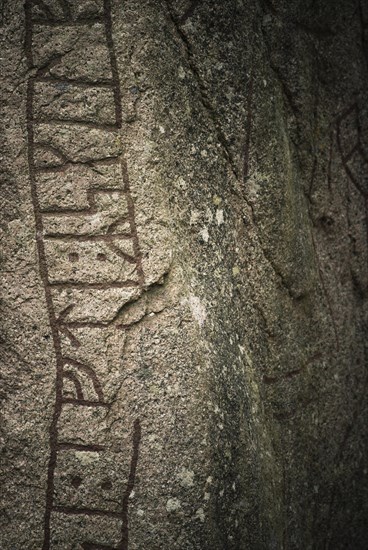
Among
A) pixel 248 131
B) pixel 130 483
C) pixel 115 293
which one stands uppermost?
pixel 248 131

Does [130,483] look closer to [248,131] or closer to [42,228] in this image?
[42,228]

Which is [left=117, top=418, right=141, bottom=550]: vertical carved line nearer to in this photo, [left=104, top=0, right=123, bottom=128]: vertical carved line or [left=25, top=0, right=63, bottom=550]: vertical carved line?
[left=25, top=0, right=63, bottom=550]: vertical carved line

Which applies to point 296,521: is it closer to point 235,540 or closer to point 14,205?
point 235,540

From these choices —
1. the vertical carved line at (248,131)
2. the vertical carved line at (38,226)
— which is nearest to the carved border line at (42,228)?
the vertical carved line at (38,226)

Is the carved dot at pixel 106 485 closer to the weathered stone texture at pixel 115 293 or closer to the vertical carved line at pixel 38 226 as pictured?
the weathered stone texture at pixel 115 293

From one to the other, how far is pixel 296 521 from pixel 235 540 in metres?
0.37

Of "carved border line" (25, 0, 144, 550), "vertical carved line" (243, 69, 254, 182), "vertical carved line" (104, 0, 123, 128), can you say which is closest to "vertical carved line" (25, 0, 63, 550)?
"carved border line" (25, 0, 144, 550)

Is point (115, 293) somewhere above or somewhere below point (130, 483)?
above

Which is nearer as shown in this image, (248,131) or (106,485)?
(106,485)

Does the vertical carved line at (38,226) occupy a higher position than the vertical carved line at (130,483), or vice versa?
the vertical carved line at (38,226)

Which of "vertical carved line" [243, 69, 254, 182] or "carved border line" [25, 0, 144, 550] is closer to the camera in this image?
"carved border line" [25, 0, 144, 550]

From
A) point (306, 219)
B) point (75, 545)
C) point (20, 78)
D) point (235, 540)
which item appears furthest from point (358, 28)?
point (75, 545)

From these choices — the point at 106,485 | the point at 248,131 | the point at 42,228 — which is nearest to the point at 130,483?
the point at 106,485

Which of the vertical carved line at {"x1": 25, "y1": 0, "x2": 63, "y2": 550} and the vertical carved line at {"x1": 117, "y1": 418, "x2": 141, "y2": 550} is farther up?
the vertical carved line at {"x1": 25, "y1": 0, "x2": 63, "y2": 550}
